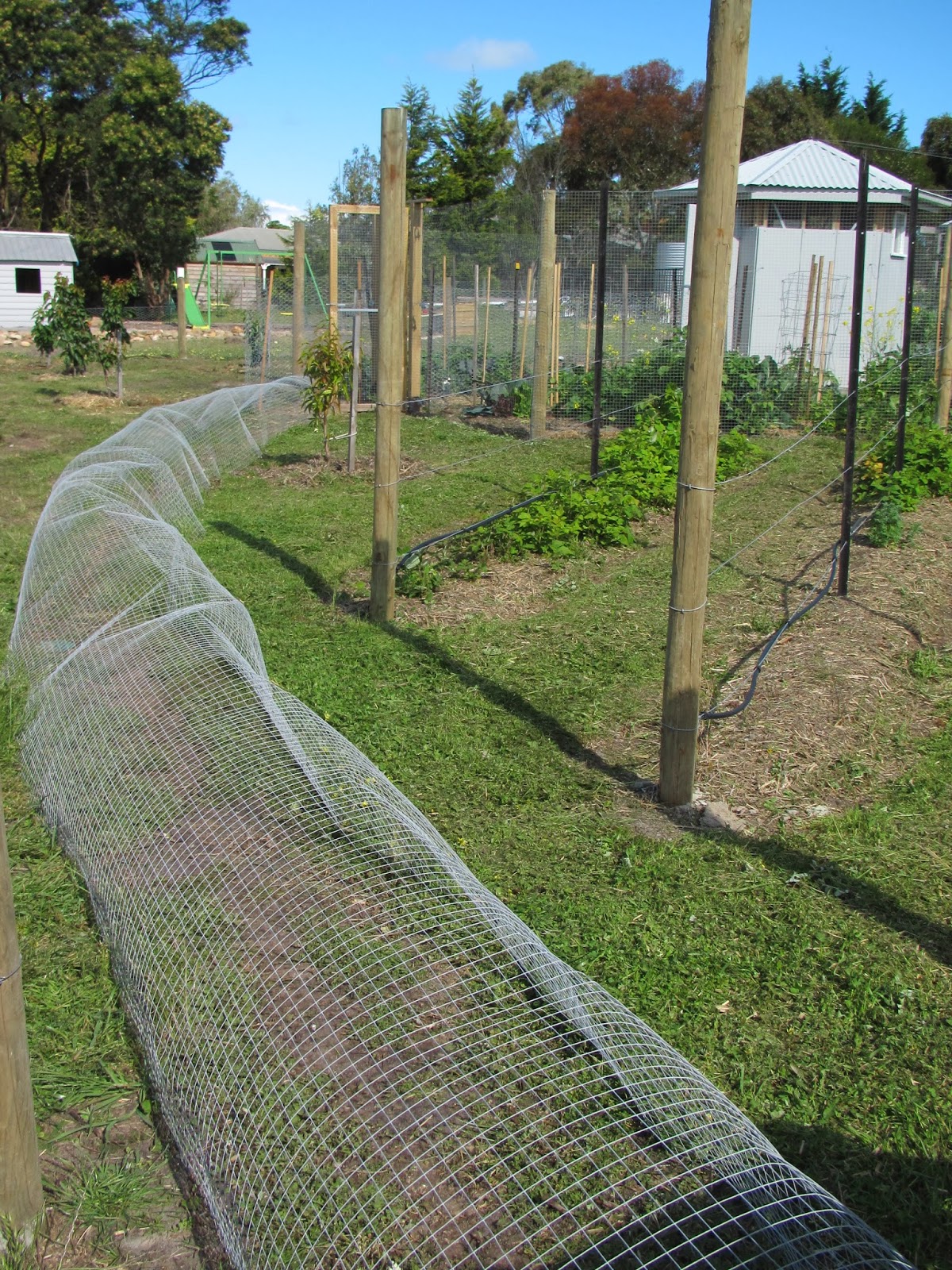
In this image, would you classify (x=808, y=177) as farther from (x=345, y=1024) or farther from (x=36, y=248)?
(x=36, y=248)

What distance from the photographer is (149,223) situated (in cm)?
3953

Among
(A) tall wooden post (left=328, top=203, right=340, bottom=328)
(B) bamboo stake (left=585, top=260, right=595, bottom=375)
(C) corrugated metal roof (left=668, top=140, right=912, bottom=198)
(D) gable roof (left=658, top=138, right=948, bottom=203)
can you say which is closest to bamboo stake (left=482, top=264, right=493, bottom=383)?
(B) bamboo stake (left=585, top=260, right=595, bottom=375)

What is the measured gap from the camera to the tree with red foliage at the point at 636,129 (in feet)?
155

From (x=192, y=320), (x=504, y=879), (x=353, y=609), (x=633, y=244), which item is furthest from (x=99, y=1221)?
(x=192, y=320)

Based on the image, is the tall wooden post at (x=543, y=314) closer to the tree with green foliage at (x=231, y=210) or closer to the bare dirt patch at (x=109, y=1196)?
the bare dirt patch at (x=109, y=1196)

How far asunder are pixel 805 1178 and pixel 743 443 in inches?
374

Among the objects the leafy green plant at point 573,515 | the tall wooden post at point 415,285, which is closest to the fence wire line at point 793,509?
the leafy green plant at point 573,515

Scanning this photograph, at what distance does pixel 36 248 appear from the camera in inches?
1266

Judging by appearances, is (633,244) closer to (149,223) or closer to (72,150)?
(149,223)

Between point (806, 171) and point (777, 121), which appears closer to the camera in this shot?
point (806, 171)

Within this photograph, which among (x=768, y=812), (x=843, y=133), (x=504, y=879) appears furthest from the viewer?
(x=843, y=133)

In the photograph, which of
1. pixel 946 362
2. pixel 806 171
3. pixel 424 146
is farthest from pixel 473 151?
pixel 946 362

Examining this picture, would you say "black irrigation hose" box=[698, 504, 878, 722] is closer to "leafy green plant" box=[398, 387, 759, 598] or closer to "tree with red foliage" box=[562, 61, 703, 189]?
"leafy green plant" box=[398, 387, 759, 598]

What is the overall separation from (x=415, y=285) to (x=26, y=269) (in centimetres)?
2237
